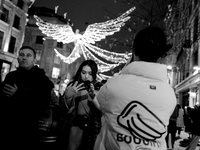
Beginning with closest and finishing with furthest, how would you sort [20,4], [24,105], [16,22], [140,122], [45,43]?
[140,122] → [24,105] → [16,22] → [20,4] → [45,43]

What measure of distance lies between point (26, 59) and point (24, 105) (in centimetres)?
76

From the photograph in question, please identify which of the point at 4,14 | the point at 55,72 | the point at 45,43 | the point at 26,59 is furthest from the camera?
the point at 55,72

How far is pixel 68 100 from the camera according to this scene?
250 cm

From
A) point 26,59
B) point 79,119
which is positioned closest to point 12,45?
point 26,59

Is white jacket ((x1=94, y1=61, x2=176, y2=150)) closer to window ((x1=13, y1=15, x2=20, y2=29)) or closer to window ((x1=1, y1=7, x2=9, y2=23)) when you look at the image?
window ((x1=1, y1=7, x2=9, y2=23))

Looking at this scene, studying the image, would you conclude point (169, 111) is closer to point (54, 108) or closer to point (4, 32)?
point (54, 108)

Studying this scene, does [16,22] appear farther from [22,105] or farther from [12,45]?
[22,105]

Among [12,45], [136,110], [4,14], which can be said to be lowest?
[136,110]

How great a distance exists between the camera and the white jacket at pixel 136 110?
129 cm

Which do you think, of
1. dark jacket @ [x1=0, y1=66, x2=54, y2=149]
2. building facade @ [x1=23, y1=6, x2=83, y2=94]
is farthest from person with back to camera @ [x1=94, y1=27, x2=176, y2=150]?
building facade @ [x1=23, y1=6, x2=83, y2=94]

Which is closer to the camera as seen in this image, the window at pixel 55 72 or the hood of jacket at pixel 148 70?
the hood of jacket at pixel 148 70

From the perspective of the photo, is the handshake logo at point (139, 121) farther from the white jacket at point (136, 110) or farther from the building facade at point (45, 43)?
the building facade at point (45, 43)

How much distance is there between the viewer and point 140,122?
1306 mm

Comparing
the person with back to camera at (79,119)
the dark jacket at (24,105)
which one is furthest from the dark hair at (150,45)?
the dark jacket at (24,105)
